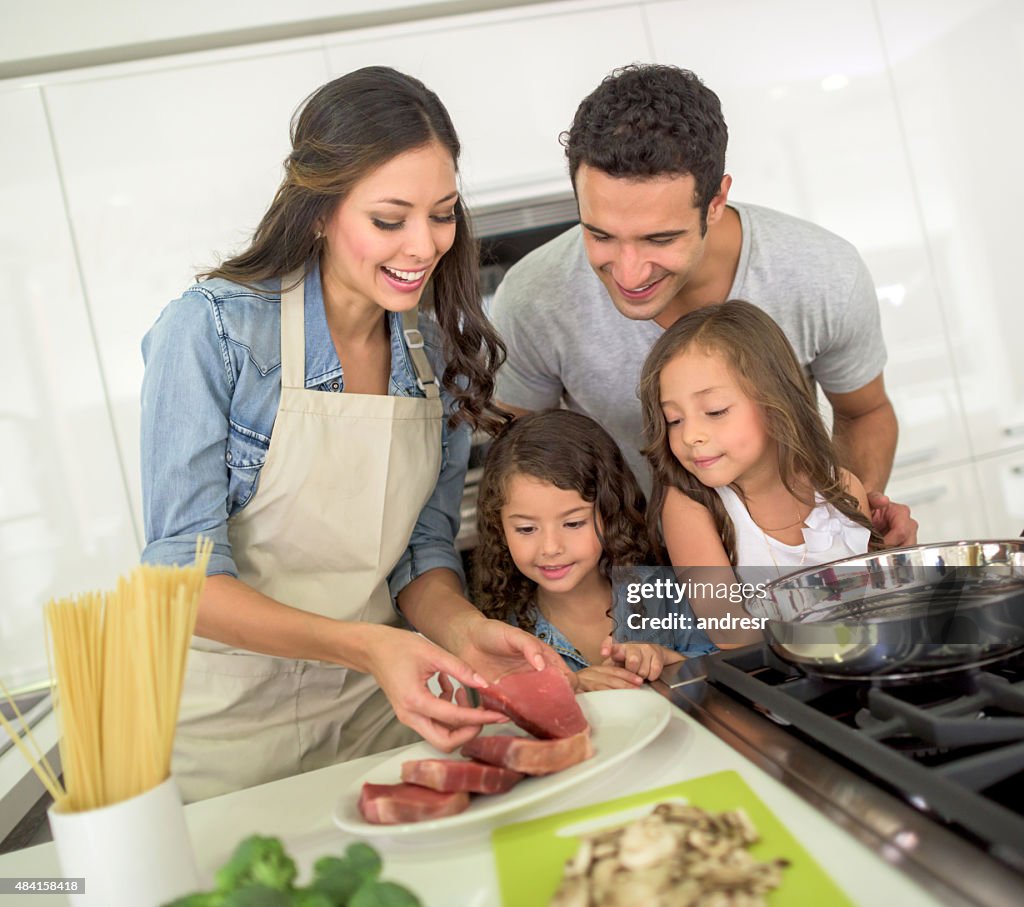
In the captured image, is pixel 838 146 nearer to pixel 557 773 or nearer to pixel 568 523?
pixel 568 523

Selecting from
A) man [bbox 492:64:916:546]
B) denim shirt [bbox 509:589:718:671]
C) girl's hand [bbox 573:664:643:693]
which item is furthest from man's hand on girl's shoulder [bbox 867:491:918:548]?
girl's hand [bbox 573:664:643:693]

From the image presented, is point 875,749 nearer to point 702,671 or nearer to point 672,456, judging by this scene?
point 702,671

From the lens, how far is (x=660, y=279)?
1.39 meters

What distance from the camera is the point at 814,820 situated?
0.59 m

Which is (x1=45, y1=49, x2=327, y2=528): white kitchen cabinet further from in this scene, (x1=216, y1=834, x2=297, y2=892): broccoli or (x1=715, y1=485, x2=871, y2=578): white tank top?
(x1=216, y1=834, x2=297, y2=892): broccoli

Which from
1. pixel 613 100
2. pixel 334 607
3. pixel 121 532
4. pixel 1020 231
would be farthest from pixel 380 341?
pixel 1020 231

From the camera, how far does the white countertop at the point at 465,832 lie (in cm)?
54

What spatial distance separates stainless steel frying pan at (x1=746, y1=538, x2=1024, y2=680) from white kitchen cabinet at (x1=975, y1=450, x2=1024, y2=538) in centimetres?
173

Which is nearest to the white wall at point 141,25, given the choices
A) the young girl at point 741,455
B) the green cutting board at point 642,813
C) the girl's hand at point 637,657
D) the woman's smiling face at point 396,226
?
the woman's smiling face at point 396,226

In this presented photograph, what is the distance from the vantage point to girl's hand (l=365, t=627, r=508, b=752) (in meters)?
0.76

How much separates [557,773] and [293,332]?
2.24ft

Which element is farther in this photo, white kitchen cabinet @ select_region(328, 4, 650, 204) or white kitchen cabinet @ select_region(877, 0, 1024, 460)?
white kitchen cabinet @ select_region(877, 0, 1024, 460)

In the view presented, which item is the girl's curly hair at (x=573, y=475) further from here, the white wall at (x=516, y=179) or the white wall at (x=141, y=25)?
the white wall at (x=141, y=25)

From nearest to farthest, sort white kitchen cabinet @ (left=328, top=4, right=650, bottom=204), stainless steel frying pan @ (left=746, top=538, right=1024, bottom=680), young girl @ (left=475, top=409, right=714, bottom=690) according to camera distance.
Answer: stainless steel frying pan @ (left=746, top=538, right=1024, bottom=680) → young girl @ (left=475, top=409, right=714, bottom=690) → white kitchen cabinet @ (left=328, top=4, right=650, bottom=204)
